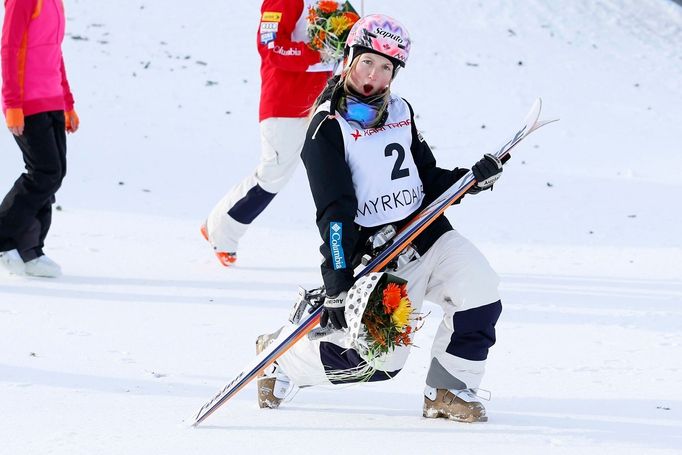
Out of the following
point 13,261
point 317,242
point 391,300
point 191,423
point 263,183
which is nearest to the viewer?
point 391,300

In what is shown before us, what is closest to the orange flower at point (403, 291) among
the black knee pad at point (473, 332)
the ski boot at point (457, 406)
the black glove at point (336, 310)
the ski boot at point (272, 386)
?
the black glove at point (336, 310)

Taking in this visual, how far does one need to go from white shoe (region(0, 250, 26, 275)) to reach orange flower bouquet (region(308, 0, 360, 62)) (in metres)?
1.97

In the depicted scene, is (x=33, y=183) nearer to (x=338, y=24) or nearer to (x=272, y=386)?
(x=338, y=24)

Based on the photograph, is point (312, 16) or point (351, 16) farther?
point (351, 16)

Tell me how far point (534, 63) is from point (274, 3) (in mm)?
6689

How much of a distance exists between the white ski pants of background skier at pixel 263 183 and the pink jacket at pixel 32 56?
1.09m

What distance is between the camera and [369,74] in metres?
3.70

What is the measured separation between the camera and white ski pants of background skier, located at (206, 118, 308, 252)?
584 centimetres

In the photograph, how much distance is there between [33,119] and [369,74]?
2512 millimetres

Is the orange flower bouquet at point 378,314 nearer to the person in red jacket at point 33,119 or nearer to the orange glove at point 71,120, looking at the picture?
the person in red jacket at point 33,119

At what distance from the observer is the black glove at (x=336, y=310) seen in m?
3.41

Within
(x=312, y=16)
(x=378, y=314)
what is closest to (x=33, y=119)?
(x=312, y=16)

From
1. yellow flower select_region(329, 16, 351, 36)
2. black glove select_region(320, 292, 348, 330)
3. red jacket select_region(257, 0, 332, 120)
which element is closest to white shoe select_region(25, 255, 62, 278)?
red jacket select_region(257, 0, 332, 120)

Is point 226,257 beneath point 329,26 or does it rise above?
beneath
